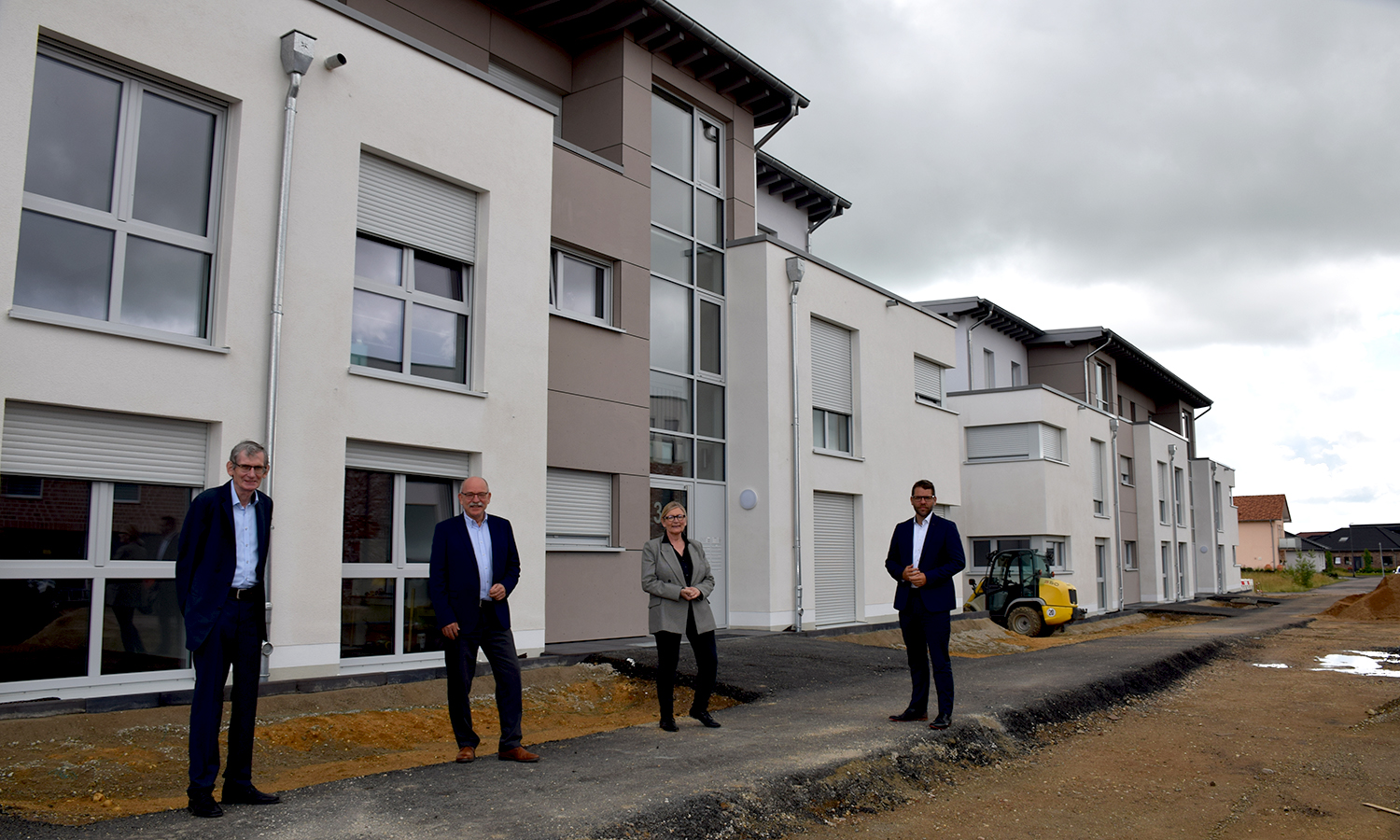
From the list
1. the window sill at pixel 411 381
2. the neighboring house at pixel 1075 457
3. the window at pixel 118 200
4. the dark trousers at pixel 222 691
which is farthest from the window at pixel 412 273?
the neighboring house at pixel 1075 457

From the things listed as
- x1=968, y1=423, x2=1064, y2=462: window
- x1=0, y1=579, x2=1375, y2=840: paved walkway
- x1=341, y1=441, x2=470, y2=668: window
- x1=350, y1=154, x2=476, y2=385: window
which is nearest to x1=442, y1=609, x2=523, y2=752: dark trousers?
x1=0, y1=579, x2=1375, y2=840: paved walkway

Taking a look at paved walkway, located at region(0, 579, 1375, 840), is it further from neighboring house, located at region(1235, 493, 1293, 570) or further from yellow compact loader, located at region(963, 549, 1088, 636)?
neighboring house, located at region(1235, 493, 1293, 570)

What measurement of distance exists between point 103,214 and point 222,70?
1.62 m

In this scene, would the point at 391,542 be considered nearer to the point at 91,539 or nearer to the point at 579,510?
the point at 91,539

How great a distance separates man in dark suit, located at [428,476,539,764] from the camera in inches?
253

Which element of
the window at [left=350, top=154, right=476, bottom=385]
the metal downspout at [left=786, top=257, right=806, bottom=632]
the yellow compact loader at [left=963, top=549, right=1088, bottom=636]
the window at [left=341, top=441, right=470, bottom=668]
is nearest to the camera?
the window at [left=341, top=441, right=470, bottom=668]

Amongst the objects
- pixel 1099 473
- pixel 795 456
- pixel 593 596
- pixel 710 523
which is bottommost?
pixel 593 596

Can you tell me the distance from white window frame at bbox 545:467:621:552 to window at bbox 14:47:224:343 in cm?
515

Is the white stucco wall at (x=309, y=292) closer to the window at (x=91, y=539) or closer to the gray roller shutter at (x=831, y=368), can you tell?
the window at (x=91, y=539)

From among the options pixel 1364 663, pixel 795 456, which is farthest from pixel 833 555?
pixel 1364 663

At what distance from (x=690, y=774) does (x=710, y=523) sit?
9.87 metres

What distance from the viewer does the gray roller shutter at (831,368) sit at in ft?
57.9

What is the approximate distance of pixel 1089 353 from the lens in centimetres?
3294

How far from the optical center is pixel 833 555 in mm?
17484
